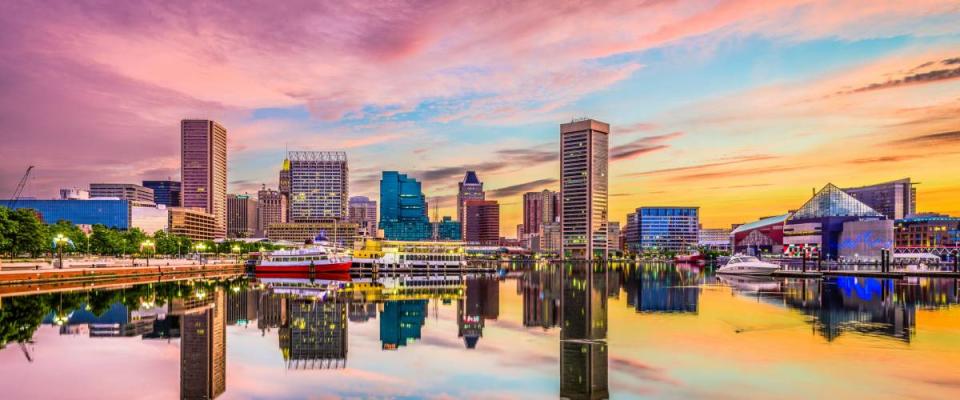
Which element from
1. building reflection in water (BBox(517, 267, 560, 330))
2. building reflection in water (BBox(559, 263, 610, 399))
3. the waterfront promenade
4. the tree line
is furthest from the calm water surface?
the tree line

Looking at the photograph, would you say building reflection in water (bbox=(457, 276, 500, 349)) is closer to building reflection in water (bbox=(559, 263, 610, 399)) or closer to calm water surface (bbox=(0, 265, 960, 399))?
calm water surface (bbox=(0, 265, 960, 399))

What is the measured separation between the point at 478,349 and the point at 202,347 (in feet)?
50.6

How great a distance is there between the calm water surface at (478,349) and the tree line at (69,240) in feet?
121

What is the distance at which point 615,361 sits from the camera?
29.5m

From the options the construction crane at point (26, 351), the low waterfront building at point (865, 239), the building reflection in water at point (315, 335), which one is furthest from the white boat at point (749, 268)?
the construction crane at point (26, 351)

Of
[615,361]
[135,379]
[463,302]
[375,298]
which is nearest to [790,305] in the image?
[463,302]

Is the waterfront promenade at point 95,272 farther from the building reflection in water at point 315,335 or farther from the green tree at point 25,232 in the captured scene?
the building reflection in water at point 315,335

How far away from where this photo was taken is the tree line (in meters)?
89.2

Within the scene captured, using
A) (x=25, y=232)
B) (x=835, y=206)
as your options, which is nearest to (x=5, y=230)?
(x=25, y=232)

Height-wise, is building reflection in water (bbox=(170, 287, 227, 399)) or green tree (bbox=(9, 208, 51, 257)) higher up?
green tree (bbox=(9, 208, 51, 257))

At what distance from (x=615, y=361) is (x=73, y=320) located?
37866 millimetres

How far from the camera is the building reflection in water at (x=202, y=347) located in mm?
25827

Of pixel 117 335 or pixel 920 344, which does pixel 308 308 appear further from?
pixel 920 344

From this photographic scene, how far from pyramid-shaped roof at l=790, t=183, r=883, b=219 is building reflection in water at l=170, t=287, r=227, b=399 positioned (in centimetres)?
18352
